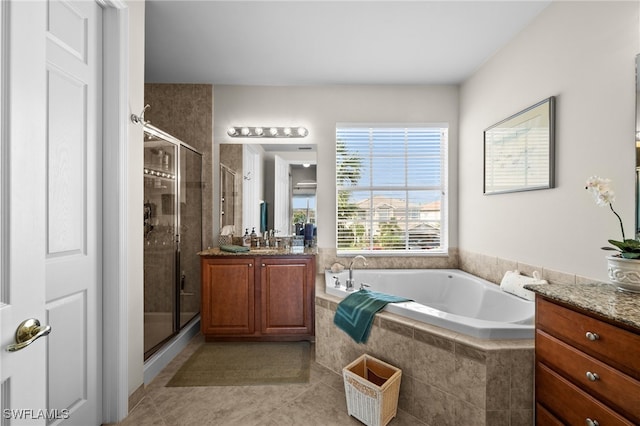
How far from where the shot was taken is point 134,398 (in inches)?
74.2

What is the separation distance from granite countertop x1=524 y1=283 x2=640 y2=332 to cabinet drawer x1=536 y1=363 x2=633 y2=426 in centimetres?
31

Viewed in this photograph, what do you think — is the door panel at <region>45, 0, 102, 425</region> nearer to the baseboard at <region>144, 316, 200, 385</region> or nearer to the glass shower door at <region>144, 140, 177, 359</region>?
the baseboard at <region>144, 316, 200, 385</region>

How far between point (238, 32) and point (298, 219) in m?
1.78

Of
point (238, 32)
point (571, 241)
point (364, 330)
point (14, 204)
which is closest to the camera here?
point (14, 204)

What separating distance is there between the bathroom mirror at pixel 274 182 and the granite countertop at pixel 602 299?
2.27 metres

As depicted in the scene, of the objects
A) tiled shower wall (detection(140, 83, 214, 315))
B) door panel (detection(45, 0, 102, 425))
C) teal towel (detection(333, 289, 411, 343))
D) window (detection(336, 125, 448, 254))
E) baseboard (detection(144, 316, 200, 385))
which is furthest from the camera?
window (detection(336, 125, 448, 254))

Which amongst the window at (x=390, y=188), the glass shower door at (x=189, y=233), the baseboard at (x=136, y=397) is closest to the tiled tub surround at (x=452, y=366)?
the window at (x=390, y=188)

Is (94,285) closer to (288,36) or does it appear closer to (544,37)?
(288,36)

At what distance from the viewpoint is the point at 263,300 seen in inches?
110

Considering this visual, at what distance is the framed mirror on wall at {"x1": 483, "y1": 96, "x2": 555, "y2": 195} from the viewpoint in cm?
205

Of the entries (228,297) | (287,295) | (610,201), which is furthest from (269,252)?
(610,201)

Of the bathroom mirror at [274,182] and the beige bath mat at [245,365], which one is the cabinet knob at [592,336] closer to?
the beige bath mat at [245,365]

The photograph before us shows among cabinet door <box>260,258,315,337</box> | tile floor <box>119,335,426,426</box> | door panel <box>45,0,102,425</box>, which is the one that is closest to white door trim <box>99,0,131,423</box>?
door panel <box>45,0,102,425</box>

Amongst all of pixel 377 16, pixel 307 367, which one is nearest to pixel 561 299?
pixel 307 367
